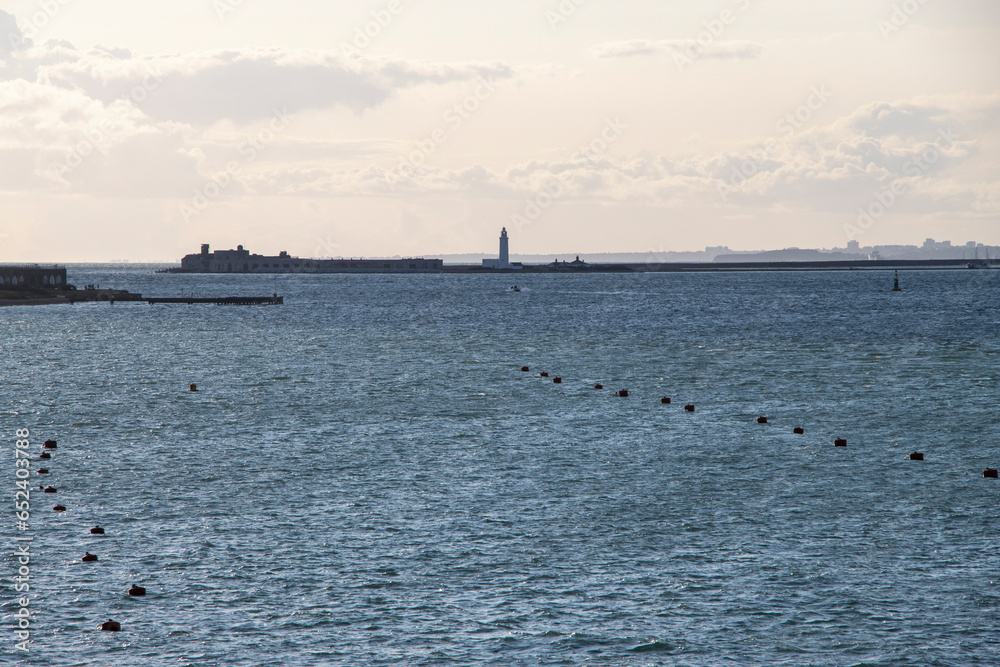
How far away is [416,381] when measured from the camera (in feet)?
202

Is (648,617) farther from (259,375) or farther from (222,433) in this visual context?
(259,375)

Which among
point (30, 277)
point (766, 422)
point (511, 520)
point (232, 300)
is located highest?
point (30, 277)

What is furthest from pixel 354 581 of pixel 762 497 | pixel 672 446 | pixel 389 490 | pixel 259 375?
pixel 259 375

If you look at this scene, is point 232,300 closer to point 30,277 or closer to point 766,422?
point 30,277

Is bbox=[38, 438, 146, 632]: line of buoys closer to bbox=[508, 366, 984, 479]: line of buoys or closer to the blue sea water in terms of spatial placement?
the blue sea water

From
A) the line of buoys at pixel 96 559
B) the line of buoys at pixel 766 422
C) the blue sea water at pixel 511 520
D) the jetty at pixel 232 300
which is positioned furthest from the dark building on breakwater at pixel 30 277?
the line of buoys at pixel 96 559

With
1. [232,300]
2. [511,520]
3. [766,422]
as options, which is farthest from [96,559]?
[232,300]

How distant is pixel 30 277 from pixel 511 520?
187 meters

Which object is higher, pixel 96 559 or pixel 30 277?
pixel 30 277

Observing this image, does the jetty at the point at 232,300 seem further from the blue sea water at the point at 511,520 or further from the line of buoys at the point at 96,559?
the line of buoys at the point at 96,559

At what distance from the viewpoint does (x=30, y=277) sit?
19000 cm

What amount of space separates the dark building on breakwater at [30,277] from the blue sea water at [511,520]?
13737 centimetres

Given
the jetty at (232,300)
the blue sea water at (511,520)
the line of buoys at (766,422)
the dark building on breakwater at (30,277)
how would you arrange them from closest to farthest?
the blue sea water at (511,520) < the line of buoys at (766,422) < the jetty at (232,300) < the dark building on breakwater at (30,277)

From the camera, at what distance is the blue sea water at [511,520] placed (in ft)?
62.4
